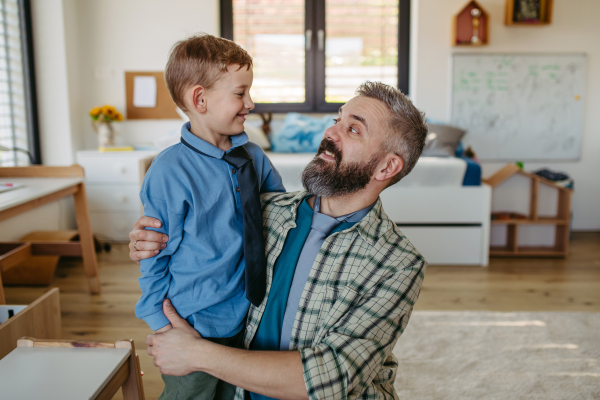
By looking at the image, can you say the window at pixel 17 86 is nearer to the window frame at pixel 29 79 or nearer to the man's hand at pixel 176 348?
the window frame at pixel 29 79

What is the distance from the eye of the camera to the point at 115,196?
11.8 ft

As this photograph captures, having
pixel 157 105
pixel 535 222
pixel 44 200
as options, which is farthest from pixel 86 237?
pixel 535 222

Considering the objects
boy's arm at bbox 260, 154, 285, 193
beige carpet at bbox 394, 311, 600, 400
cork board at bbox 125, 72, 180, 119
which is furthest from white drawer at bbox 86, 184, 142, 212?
boy's arm at bbox 260, 154, 285, 193

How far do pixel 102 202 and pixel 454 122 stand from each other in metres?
2.94

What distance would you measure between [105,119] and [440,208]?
2.67 meters

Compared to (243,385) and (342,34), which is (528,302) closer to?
(243,385)

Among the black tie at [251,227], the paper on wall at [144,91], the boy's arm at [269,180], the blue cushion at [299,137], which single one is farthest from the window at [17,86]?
the black tie at [251,227]

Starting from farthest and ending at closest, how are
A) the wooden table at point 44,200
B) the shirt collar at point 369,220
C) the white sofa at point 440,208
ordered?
the white sofa at point 440,208, the wooden table at point 44,200, the shirt collar at point 369,220

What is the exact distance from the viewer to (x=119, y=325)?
2.30m

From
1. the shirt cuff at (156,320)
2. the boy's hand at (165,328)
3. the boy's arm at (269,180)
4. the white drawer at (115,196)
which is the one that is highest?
the boy's arm at (269,180)

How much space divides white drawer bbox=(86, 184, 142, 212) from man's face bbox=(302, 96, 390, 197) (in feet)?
9.11

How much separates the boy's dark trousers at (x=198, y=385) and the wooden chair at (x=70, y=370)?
A: 0.07 meters

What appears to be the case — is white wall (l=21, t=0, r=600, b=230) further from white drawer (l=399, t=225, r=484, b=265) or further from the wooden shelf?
white drawer (l=399, t=225, r=484, b=265)

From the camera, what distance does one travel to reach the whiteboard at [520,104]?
12.9ft
